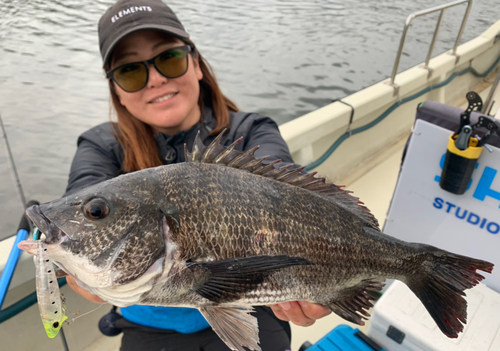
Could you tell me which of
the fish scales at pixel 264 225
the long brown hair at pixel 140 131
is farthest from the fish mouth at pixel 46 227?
the long brown hair at pixel 140 131

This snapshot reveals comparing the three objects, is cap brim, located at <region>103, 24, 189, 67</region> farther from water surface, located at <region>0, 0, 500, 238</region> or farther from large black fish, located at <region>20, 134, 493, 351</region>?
water surface, located at <region>0, 0, 500, 238</region>

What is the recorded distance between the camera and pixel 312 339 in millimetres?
2158

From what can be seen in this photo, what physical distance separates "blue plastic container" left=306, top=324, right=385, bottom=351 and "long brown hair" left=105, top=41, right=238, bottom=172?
3.93 ft

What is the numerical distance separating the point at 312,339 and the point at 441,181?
1.28 m

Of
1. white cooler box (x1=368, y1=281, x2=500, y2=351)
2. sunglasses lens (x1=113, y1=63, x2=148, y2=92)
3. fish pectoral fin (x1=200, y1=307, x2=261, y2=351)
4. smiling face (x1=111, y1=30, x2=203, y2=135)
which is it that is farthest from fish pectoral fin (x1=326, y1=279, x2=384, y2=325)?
sunglasses lens (x1=113, y1=63, x2=148, y2=92)

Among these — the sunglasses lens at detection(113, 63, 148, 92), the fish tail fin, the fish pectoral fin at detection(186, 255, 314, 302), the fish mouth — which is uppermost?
the sunglasses lens at detection(113, 63, 148, 92)

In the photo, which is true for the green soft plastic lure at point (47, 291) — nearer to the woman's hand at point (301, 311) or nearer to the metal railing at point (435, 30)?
the woman's hand at point (301, 311)

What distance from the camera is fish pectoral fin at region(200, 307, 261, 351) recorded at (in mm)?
983

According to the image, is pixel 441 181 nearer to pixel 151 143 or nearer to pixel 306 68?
pixel 151 143

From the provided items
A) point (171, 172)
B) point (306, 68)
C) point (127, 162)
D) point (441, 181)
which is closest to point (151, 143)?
point (127, 162)

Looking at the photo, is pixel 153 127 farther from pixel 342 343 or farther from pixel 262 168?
pixel 342 343

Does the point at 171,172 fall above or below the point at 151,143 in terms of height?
above

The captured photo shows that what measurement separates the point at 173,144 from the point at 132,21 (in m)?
0.58

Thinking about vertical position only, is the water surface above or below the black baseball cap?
below
